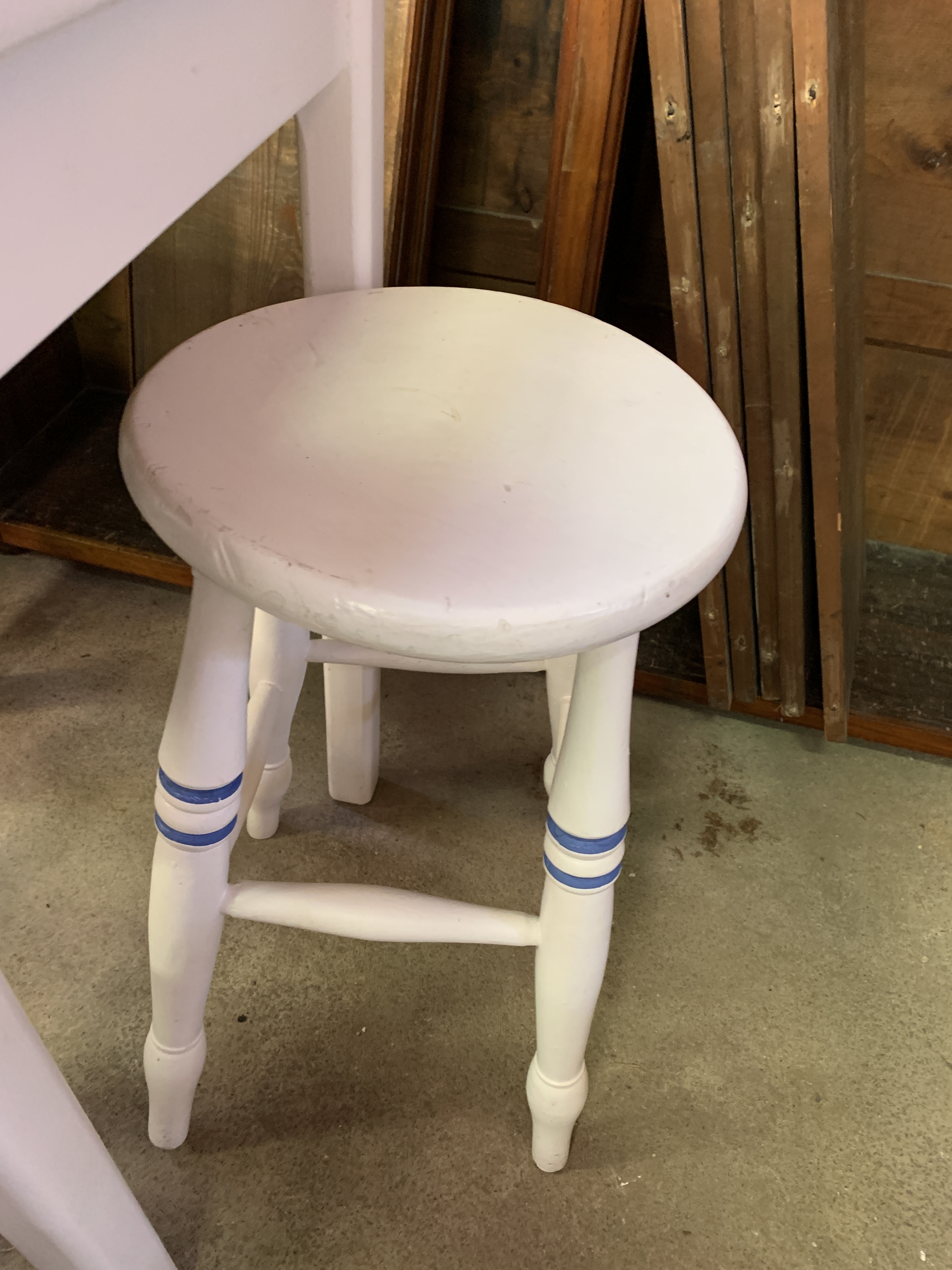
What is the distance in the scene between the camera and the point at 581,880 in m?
0.67

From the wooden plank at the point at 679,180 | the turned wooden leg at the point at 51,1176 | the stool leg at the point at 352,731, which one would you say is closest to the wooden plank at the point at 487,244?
the wooden plank at the point at 679,180

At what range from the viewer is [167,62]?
1.42ft

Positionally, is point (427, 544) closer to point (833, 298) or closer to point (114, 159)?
point (114, 159)

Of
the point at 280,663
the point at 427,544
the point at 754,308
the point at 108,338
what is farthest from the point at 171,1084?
the point at 108,338

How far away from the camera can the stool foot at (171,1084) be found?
77 centimetres

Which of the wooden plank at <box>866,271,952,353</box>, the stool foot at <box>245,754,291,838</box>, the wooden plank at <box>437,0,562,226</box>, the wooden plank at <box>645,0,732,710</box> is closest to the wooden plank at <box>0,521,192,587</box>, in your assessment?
the stool foot at <box>245,754,291,838</box>

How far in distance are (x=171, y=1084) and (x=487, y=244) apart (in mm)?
963

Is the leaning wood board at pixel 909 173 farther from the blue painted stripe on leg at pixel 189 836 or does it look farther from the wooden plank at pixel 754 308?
the blue painted stripe on leg at pixel 189 836

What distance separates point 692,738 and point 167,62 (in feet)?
3.17

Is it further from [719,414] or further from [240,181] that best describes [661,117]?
[240,181]

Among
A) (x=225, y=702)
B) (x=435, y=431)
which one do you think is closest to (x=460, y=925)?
(x=225, y=702)

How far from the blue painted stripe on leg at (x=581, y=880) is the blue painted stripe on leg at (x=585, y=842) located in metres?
0.02

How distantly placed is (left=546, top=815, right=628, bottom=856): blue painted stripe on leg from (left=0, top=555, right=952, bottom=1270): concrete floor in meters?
0.34

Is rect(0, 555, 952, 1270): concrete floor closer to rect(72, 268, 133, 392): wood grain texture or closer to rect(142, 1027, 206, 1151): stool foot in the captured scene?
rect(142, 1027, 206, 1151): stool foot
